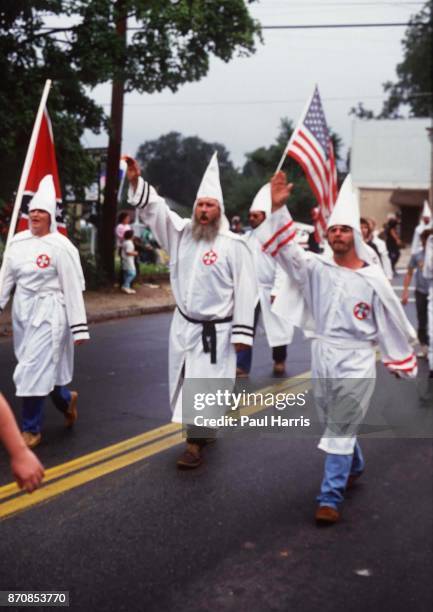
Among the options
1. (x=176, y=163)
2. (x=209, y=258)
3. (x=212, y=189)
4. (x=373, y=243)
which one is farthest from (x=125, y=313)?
(x=176, y=163)

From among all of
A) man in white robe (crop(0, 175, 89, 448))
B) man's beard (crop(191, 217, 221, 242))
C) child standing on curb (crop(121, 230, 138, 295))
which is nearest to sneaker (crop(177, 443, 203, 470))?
man in white robe (crop(0, 175, 89, 448))

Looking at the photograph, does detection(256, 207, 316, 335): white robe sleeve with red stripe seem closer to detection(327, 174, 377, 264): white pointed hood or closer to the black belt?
detection(327, 174, 377, 264): white pointed hood

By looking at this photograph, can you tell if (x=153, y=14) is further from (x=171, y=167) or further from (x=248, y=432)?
(x=171, y=167)

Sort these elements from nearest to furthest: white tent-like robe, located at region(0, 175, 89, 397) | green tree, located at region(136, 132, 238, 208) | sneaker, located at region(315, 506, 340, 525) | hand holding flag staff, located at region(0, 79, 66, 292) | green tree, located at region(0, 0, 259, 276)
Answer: sneaker, located at region(315, 506, 340, 525)
hand holding flag staff, located at region(0, 79, 66, 292)
white tent-like robe, located at region(0, 175, 89, 397)
green tree, located at region(0, 0, 259, 276)
green tree, located at region(136, 132, 238, 208)

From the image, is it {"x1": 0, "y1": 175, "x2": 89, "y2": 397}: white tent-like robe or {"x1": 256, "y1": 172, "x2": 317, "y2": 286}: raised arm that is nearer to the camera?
{"x1": 256, "y1": 172, "x2": 317, "y2": 286}: raised arm

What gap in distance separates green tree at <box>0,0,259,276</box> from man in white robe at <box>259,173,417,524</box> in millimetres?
9020

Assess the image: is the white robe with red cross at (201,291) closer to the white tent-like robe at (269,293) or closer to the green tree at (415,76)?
the white tent-like robe at (269,293)

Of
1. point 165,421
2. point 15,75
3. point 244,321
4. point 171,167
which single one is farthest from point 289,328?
point 171,167

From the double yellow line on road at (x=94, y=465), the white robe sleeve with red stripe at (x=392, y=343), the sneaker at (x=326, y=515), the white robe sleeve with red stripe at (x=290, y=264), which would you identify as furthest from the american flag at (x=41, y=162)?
the sneaker at (x=326, y=515)

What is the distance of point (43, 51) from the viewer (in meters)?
14.0

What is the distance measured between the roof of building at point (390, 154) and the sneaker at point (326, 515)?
139ft

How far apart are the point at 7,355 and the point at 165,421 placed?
398 cm

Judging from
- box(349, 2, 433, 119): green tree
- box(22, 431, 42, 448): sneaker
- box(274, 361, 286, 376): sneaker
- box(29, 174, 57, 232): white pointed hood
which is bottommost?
box(274, 361, 286, 376): sneaker

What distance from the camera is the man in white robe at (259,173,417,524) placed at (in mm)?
4879
